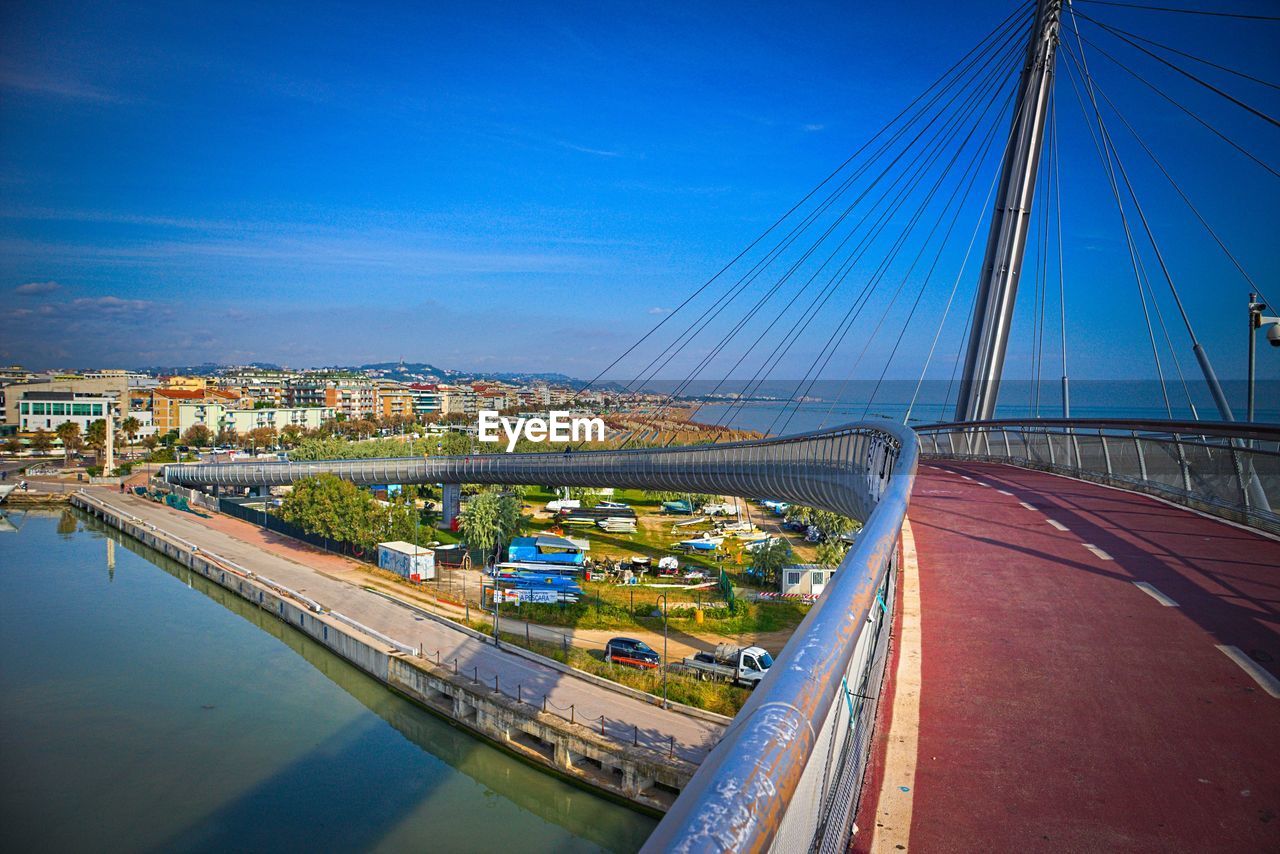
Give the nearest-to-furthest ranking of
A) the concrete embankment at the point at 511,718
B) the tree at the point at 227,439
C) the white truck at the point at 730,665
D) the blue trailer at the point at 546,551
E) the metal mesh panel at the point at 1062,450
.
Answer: the metal mesh panel at the point at 1062,450 < the concrete embankment at the point at 511,718 < the white truck at the point at 730,665 < the blue trailer at the point at 546,551 < the tree at the point at 227,439

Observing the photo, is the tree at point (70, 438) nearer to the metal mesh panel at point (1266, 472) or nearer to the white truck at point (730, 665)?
the white truck at point (730, 665)

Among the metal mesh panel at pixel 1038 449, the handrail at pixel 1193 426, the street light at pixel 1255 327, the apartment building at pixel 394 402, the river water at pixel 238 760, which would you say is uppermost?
the street light at pixel 1255 327

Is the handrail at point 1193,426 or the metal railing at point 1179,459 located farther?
the metal railing at point 1179,459

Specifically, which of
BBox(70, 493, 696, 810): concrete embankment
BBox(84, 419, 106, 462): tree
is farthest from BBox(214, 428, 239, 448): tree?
BBox(70, 493, 696, 810): concrete embankment

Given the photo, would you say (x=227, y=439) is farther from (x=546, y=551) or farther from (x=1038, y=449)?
(x=1038, y=449)

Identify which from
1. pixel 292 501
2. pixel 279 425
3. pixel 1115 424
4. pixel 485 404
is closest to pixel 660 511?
pixel 292 501

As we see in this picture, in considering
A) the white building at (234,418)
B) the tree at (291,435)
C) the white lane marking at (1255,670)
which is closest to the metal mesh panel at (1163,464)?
the white lane marking at (1255,670)

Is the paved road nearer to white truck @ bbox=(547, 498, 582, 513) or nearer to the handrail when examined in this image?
the handrail
